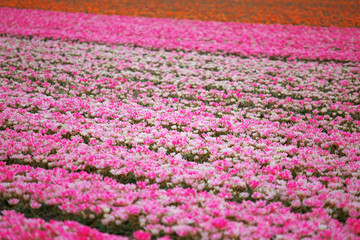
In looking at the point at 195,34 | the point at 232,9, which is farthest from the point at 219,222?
the point at 232,9

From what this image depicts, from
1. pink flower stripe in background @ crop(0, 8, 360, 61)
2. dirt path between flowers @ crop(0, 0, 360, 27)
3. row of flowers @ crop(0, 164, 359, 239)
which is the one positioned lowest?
row of flowers @ crop(0, 164, 359, 239)

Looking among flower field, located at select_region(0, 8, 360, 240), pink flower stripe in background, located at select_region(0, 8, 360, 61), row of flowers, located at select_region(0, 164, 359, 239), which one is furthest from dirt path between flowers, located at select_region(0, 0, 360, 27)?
row of flowers, located at select_region(0, 164, 359, 239)

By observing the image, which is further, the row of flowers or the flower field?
the flower field

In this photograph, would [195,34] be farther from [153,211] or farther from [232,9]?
[153,211]

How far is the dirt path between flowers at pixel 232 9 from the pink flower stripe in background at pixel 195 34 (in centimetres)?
207

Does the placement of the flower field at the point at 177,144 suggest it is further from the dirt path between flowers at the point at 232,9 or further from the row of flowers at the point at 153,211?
the dirt path between flowers at the point at 232,9

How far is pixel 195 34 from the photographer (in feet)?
49.2

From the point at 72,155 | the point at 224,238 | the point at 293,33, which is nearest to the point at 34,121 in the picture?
the point at 72,155

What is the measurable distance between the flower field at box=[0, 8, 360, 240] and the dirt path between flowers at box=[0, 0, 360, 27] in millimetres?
8327

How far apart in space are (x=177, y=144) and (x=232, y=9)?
766 inches

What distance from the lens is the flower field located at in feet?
10.3

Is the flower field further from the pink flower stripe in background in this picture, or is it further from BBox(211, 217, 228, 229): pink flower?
the pink flower stripe in background

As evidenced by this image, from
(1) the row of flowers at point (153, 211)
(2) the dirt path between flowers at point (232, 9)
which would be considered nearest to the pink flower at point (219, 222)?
(1) the row of flowers at point (153, 211)

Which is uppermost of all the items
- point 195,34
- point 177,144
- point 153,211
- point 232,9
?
point 232,9
